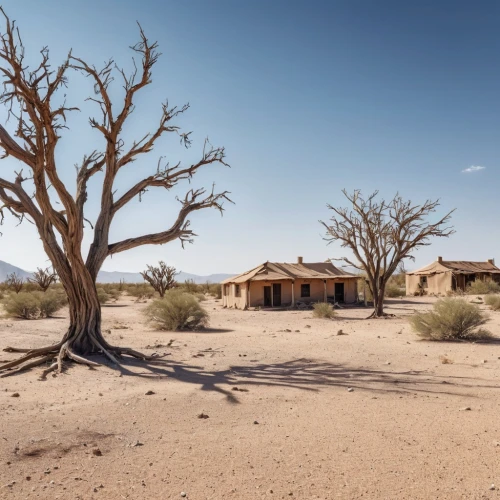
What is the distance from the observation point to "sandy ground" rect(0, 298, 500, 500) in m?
3.80

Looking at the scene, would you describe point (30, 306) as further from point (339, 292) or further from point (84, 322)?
point (339, 292)

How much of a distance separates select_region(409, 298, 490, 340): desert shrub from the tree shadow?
461 centimetres

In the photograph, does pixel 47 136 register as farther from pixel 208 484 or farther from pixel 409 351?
pixel 409 351

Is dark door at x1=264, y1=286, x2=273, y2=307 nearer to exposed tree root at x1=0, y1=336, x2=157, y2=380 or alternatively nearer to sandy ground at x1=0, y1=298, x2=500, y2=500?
exposed tree root at x1=0, y1=336, x2=157, y2=380

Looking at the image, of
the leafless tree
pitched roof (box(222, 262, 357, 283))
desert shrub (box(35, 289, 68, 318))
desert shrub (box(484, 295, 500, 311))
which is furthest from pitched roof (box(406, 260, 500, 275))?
the leafless tree

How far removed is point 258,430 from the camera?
16.9ft

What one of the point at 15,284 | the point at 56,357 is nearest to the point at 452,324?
the point at 56,357

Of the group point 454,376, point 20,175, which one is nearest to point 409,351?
point 454,376

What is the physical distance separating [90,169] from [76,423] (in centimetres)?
684

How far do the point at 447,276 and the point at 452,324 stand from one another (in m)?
30.1

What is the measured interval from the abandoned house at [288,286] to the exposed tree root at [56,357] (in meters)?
18.8

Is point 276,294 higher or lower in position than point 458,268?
lower

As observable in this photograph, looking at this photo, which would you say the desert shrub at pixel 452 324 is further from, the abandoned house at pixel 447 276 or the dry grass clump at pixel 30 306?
the abandoned house at pixel 447 276

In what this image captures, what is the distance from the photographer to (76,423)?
537cm
